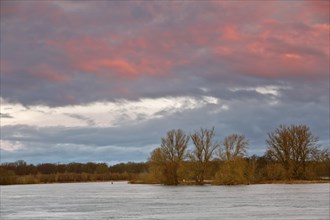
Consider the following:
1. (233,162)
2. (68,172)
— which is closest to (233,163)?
(233,162)

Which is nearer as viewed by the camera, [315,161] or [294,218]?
[294,218]

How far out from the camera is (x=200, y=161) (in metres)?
96.1

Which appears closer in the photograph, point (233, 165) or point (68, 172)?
point (233, 165)

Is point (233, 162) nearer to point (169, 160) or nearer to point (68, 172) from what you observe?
point (169, 160)

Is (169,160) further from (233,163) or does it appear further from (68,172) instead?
(68,172)

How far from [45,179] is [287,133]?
64.8 metres

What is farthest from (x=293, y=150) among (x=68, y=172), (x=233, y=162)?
(x=68, y=172)

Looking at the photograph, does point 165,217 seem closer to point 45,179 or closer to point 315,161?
point 315,161

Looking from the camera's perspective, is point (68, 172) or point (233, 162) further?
point (68, 172)

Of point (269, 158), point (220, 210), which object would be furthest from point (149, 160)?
point (220, 210)

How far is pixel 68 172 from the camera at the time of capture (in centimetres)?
A: 18138

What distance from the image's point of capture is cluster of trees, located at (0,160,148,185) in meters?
132

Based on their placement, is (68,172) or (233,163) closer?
(233,163)

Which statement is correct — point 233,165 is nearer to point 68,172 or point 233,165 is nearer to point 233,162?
point 233,162
